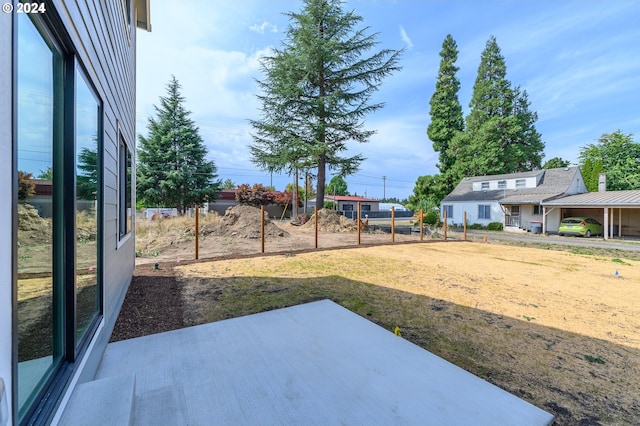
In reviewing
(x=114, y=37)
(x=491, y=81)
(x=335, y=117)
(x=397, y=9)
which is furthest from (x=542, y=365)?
(x=491, y=81)

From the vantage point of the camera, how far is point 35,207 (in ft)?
3.62

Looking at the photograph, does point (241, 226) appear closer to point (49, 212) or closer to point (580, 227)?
point (49, 212)

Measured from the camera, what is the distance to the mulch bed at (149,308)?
9.26 feet

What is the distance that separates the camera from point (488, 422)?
1.55 meters

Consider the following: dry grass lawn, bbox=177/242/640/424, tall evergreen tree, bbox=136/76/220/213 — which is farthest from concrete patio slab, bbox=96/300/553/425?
tall evergreen tree, bbox=136/76/220/213

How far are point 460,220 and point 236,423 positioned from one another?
73.2 feet

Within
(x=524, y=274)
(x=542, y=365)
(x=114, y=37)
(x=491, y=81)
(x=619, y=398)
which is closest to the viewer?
(x=619, y=398)

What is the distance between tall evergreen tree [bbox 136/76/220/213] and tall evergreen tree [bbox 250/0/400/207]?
6030 millimetres

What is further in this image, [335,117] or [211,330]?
[335,117]

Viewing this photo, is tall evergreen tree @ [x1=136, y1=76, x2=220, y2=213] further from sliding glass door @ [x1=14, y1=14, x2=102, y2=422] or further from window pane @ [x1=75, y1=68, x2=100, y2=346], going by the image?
sliding glass door @ [x1=14, y1=14, x2=102, y2=422]

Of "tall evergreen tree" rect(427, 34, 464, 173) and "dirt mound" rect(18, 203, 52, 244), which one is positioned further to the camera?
"tall evergreen tree" rect(427, 34, 464, 173)

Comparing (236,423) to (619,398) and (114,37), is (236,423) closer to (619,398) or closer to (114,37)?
(619,398)

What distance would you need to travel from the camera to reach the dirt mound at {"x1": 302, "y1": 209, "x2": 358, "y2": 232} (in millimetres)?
14843

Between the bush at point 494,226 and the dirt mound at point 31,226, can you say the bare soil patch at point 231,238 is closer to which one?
the dirt mound at point 31,226
